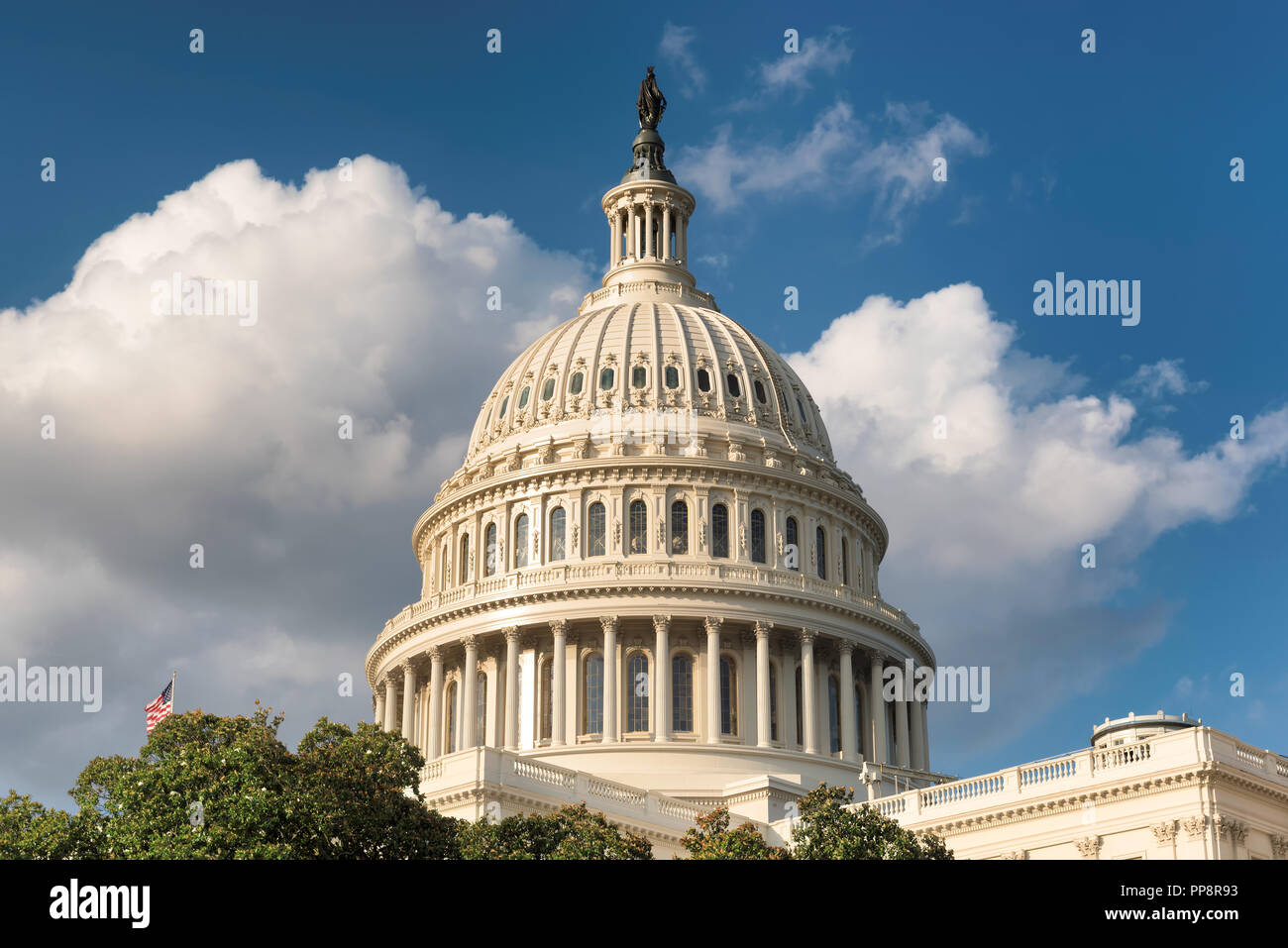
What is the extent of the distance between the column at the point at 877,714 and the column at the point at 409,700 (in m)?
24.7

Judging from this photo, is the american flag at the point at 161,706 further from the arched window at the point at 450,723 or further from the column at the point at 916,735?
the column at the point at 916,735

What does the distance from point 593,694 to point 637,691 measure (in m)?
2.27

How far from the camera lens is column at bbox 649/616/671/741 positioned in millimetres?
79438

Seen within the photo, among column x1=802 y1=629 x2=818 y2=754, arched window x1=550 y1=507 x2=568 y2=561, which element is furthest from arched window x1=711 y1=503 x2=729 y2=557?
arched window x1=550 y1=507 x2=568 y2=561

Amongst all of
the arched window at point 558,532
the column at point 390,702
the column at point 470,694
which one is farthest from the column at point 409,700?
the arched window at point 558,532

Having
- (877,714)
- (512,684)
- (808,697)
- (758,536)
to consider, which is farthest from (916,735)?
(512,684)

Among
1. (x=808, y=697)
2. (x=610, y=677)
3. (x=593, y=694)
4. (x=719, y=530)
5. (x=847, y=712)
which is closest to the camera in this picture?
(x=610, y=677)

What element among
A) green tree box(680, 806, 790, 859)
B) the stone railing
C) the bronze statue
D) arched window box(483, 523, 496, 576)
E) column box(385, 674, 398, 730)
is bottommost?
green tree box(680, 806, 790, 859)

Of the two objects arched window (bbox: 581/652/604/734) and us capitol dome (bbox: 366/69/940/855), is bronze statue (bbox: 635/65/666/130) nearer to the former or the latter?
us capitol dome (bbox: 366/69/940/855)

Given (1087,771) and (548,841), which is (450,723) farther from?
(548,841)

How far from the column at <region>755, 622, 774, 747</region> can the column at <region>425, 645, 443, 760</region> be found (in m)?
17.2

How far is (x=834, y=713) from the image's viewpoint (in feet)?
282

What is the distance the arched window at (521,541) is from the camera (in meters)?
87.9
